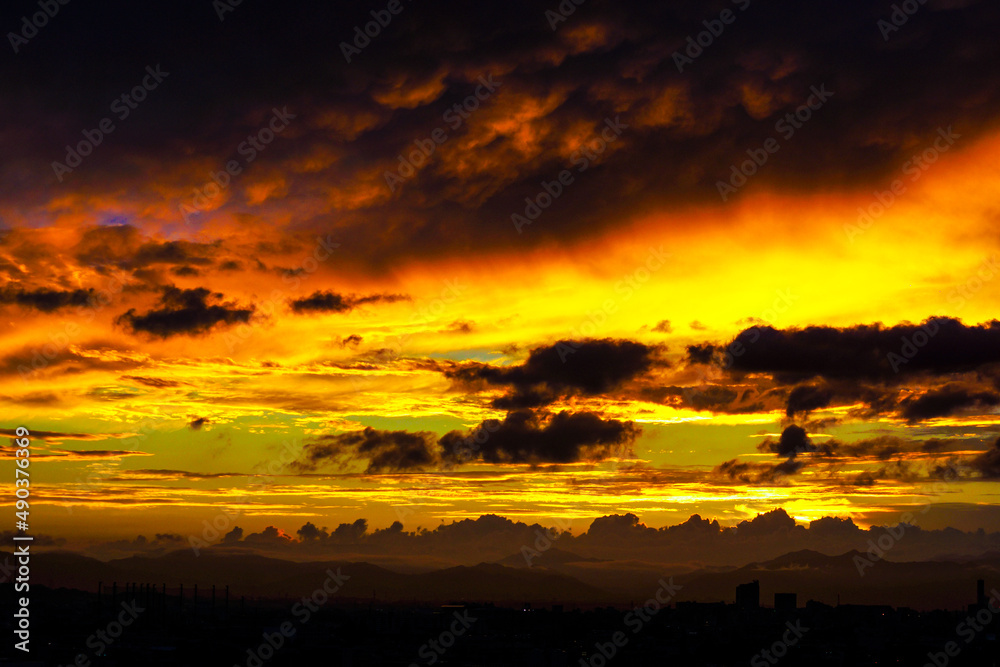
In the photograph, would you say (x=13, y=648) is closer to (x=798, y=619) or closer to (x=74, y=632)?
(x=74, y=632)

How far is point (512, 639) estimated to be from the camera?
117 meters

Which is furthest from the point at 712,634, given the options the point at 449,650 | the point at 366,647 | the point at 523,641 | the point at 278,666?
the point at 278,666

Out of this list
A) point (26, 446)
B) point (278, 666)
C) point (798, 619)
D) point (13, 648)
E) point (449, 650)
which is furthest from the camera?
point (798, 619)

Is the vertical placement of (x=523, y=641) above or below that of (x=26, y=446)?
below

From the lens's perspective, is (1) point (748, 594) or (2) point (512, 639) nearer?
(2) point (512, 639)

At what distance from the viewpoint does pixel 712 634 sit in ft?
399

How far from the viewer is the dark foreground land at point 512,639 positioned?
93.7 metres

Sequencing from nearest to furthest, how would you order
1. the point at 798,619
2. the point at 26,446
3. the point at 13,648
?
the point at 26,446 → the point at 13,648 → the point at 798,619

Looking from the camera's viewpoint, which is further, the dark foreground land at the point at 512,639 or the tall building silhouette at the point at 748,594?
the tall building silhouette at the point at 748,594

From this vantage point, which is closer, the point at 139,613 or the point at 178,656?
the point at 178,656

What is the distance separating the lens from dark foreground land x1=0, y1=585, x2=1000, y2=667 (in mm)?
93688

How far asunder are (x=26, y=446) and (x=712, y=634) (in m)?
91.7

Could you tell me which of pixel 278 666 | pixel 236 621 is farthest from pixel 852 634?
pixel 236 621

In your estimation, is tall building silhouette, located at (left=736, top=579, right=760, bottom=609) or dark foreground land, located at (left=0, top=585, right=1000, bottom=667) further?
tall building silhouette, located at (left=736, top=579, right=760, bottom=609)
